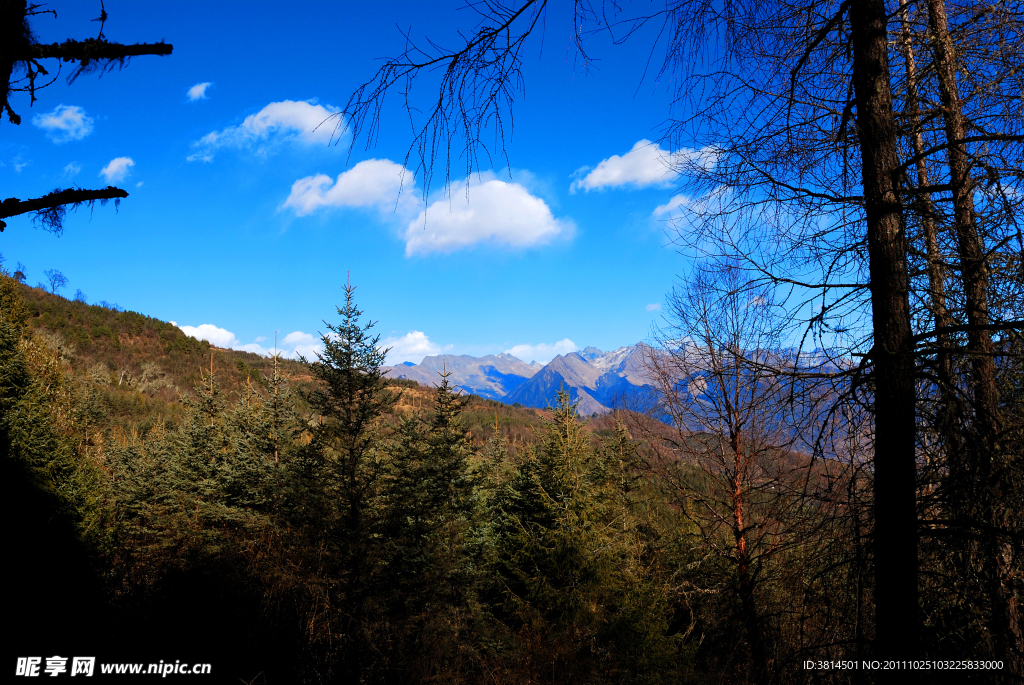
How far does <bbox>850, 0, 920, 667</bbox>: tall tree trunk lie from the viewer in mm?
2377

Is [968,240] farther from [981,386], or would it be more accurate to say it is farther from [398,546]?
[398,546]

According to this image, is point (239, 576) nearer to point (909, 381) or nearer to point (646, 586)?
point (646, 586)

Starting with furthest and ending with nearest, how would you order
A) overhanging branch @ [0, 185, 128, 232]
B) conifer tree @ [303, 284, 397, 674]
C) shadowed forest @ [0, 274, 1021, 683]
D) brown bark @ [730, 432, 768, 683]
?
conifer tree @ [303, 284, 397, 674] < shadowed forest @ [0, 274, 1021, 683] < brown bark @ [730, 432, 768, 683] < overhanging branch @ [0, 185, 128, 232]

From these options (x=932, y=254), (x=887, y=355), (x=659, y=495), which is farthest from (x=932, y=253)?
(x=659, y=495)

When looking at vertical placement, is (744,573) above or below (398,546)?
above

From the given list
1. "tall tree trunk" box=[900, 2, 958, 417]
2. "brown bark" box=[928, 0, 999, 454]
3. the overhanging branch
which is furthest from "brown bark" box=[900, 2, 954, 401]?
the overhanging branch

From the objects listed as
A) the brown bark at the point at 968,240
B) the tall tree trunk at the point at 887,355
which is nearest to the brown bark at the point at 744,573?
the brown bark at the point at 968,240

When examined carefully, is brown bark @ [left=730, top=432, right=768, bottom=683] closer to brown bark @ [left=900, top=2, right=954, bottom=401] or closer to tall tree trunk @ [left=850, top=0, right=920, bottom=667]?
brown bark @ [left=900, top=2, right=954, bottom=401]

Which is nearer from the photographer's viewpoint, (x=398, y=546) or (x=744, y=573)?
(x=744, y=573)

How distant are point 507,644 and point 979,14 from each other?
14.1 meters

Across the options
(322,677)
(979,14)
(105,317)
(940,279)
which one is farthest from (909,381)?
(105,317)

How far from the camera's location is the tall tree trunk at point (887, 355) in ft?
7.80

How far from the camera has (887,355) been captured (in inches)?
99.0

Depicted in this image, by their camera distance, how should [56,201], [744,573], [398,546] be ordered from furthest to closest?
[398,546] < [744,573] < [56,201]
